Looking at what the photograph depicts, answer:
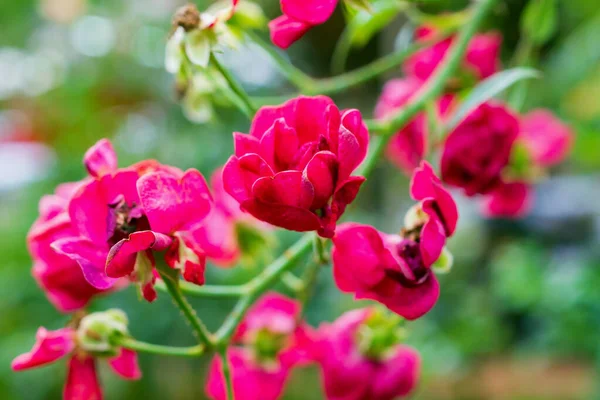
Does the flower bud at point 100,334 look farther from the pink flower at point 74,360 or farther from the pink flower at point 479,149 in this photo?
the pink flower at point 479,149

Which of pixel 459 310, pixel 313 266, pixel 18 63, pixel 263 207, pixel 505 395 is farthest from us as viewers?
pixel 18 63

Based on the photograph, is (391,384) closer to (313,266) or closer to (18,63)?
(313,266)

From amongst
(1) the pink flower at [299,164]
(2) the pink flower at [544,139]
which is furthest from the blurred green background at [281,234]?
(1) the pink flower at [299,164]

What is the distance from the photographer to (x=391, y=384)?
351mm

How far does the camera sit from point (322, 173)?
0.20 m

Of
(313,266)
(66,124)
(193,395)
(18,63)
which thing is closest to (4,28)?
(18,63)

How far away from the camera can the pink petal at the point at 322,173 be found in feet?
0.65

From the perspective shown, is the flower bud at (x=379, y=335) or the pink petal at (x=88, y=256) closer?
the pink petal at (x=88, y=256)

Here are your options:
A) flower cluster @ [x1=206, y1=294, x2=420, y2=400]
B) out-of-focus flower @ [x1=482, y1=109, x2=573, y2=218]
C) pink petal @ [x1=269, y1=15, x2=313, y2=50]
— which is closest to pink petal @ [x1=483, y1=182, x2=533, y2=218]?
out-of-focus flower @ [x1=482, y1=109, x2=573, y2=218]

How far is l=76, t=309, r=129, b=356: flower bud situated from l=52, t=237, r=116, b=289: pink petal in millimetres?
45

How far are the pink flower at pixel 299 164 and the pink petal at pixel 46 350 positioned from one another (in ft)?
0.36

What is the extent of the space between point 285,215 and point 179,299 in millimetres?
65

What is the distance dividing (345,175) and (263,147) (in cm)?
3

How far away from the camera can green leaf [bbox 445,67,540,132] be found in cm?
30
